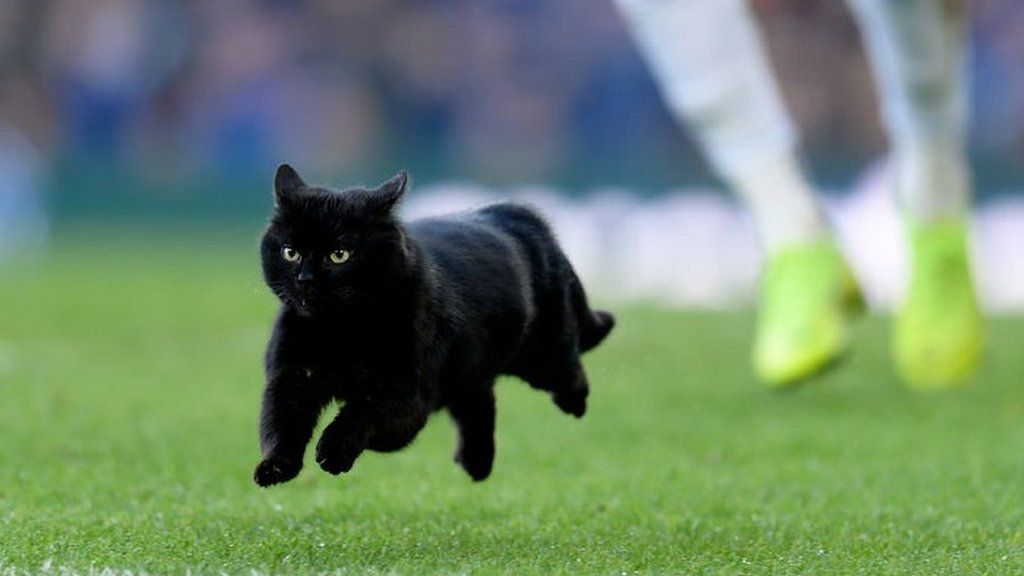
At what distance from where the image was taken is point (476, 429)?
334 cm

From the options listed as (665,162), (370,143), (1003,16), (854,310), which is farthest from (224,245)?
(854,310)

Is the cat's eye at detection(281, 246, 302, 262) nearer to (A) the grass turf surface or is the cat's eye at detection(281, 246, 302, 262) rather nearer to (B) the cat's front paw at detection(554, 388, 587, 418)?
(A) the grass turf surface

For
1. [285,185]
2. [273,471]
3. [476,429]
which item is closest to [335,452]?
[273,471]

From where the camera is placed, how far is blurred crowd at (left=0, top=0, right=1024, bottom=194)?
13.1 meters

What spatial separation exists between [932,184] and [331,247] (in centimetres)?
301

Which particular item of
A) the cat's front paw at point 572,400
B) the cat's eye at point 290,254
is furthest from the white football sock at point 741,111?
the cat's eye at point 290,254

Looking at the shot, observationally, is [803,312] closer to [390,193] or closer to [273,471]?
[390,193]

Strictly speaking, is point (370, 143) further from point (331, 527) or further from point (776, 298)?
point (331, 527)

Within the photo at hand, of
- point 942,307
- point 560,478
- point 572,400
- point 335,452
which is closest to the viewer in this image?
point 335,452

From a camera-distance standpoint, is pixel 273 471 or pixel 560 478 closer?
pixel 273 471

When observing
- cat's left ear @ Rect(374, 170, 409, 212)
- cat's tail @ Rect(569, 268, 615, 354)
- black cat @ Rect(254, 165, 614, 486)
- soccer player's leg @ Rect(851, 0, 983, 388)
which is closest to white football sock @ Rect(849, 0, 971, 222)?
soccer player's leg @ Rect(851, 0, 983, 388)

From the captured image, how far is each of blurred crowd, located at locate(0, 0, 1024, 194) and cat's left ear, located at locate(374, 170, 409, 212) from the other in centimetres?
1013

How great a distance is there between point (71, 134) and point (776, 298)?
31.4ft

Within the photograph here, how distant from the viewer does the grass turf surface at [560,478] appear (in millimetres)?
2998
